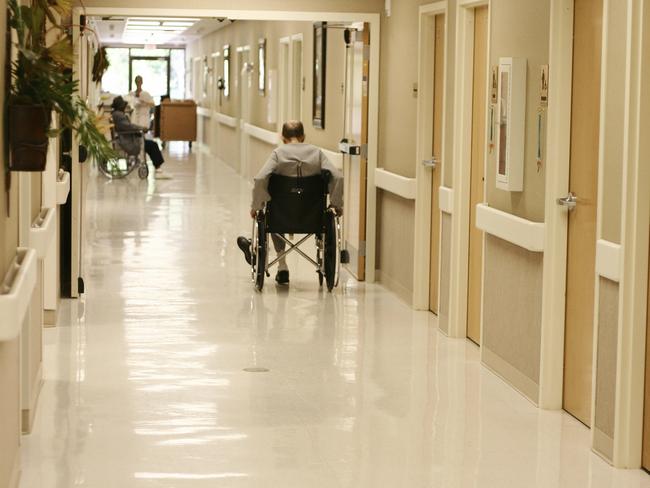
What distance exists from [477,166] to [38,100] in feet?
13.1

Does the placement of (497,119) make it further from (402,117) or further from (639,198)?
(402,117)

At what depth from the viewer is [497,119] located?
6.49 m

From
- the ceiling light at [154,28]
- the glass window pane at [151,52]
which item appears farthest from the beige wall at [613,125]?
the glass window pane at [151,52]

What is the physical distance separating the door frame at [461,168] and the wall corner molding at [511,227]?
77cm

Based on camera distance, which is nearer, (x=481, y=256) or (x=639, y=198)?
(x=639, y=198)

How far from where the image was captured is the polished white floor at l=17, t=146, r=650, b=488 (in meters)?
4.78

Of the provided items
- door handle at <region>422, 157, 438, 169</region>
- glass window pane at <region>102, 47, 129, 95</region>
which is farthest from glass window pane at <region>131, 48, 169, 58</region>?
door handle at <region>422, 157, 438, 169</region>

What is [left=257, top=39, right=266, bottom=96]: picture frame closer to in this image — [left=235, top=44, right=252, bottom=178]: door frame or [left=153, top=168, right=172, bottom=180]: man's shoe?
[left=235, top=44, right=252, bottom=178]: door frame

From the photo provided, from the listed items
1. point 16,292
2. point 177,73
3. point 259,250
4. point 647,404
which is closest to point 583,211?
point 647,404

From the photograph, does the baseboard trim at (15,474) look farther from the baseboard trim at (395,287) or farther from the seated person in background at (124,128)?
the seated person in background at (124,128)

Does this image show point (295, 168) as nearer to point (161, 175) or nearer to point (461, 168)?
point (461, 168)

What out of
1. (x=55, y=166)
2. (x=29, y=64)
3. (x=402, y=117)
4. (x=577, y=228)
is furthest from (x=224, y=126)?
(x=29, y=64)

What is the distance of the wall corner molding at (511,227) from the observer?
586 cm

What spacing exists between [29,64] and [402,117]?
5325 mm
